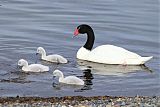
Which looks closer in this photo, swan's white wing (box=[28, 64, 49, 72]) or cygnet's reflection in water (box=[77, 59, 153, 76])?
swan's white wing (box=[28, 64, 49, 72])

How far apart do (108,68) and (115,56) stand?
0.59 m

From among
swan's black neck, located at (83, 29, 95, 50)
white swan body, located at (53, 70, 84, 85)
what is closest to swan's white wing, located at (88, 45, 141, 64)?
swan's black neck, located at (83, 29, 95, 50)

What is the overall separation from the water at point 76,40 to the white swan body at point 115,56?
0.20 meters

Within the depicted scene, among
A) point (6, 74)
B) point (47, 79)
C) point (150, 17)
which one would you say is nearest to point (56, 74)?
point (47, 79)

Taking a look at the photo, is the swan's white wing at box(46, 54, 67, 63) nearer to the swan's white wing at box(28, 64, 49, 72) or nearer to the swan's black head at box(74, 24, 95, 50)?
the swan's white wing at box(28, 64, 49, 72)

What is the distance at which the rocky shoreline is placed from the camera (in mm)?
11211

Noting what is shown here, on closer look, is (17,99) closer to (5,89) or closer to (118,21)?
(5,89)

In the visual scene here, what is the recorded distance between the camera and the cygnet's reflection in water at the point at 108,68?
1562cm

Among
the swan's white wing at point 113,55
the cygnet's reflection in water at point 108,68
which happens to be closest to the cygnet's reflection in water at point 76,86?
the cygnet's reflection in water at point 108,68

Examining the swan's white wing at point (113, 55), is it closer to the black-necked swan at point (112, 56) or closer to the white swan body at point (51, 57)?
the black-necked swan at point (112, 56)

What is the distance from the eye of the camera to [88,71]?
15.6 meters

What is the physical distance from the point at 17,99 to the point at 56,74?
2149mm

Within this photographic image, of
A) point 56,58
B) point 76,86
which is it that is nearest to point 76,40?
point 56,58

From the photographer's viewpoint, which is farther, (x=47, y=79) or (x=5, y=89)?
(x=47, y=79)
